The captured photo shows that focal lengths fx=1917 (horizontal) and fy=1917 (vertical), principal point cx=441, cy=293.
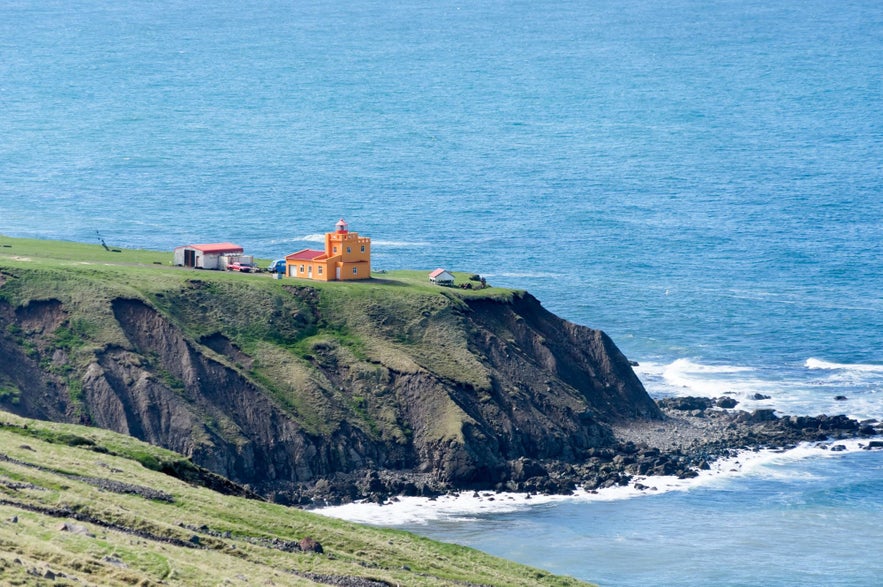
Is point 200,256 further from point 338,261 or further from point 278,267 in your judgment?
point 338,261

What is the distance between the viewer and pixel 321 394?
118750 mm

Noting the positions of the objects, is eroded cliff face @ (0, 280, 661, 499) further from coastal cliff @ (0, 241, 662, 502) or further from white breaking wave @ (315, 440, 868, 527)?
white breaking wave @ (315, 440, 868, 527)

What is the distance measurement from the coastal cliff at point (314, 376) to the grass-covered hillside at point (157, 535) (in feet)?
59.5

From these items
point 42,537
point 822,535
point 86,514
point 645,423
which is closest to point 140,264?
point 645,423

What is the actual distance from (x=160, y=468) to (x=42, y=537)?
2569 centimetres

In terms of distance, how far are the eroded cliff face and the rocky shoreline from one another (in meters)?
0.55

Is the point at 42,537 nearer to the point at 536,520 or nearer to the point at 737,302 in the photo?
the point at 536,520

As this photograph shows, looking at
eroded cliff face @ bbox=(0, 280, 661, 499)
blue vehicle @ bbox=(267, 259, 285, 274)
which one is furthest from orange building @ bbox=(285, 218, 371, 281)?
eroded cliff face @ bbox=(0, 280, 661, 499)

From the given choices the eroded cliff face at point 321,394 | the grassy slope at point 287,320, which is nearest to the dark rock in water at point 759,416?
the eroded cliff face at point 321,394

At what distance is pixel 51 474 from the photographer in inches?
3219

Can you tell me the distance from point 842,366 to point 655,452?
34.6 metres

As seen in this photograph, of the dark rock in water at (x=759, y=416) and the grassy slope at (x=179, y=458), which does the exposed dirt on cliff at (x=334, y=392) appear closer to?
the grassy slope at (x=179, y=458)

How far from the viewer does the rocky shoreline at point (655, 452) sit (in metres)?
113

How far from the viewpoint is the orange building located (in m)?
Result: 133
